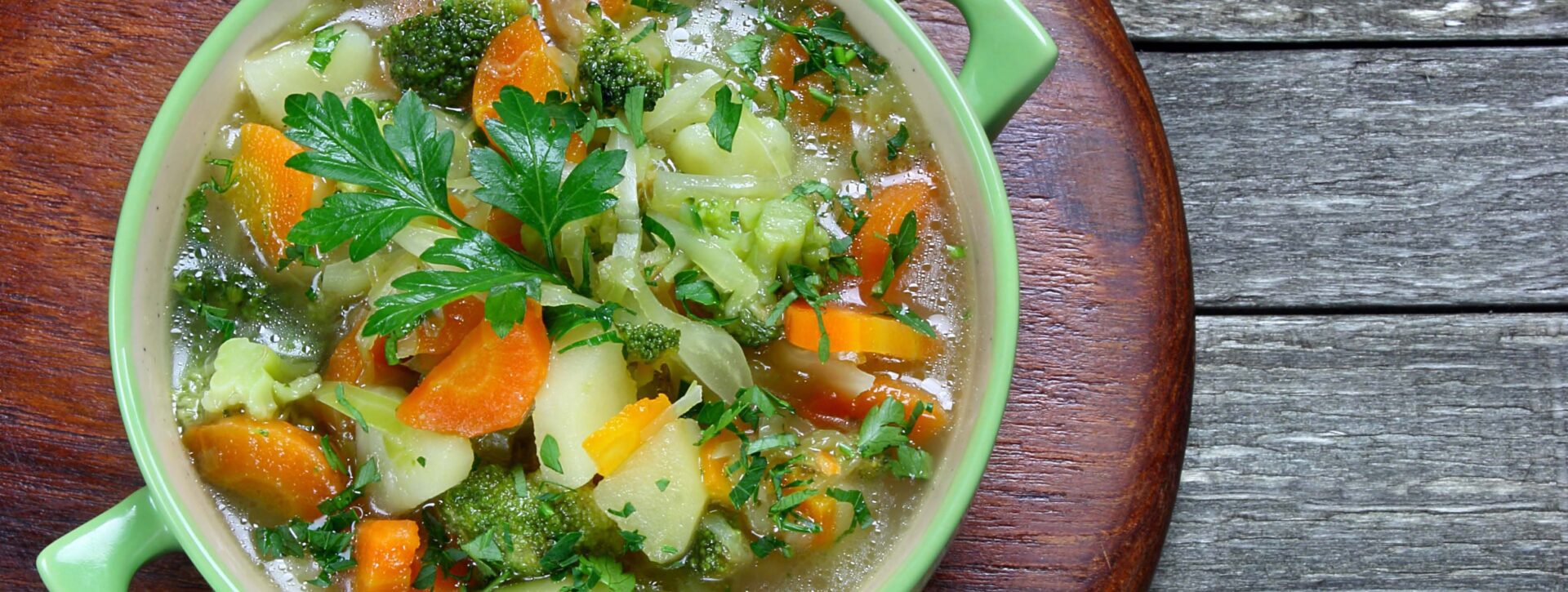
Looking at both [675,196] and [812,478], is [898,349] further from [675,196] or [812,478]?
[675,196]

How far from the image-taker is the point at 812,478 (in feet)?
5.72

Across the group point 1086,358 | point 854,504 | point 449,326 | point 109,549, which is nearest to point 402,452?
point 449,326

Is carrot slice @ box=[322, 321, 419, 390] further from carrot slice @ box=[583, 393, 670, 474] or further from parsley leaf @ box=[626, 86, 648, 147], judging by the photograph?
parsley leaf @ box=[626, 86, 648, 147]

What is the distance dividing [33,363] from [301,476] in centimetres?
82

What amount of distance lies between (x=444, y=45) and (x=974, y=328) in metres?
0.94

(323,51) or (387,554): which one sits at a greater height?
(323,51)

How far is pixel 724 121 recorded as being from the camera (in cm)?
173

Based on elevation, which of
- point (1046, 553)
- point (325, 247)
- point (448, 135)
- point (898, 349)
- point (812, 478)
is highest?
point (448, 135)

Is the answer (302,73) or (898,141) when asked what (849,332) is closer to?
(898,141)

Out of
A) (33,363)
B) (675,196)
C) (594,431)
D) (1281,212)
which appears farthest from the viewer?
(1281,212)

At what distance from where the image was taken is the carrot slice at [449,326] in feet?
5.78

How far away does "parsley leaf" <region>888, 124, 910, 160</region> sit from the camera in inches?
74.6

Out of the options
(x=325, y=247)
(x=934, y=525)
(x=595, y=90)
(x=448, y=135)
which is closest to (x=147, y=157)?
(x=325, y=247)

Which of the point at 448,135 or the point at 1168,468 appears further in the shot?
the point at 1168,468
